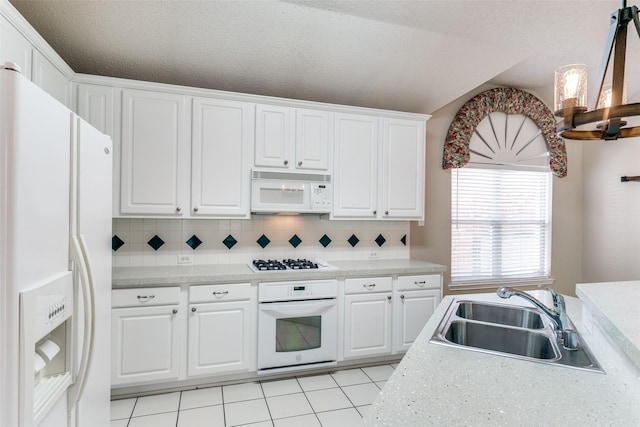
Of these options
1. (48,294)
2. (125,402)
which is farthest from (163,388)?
(48,294)

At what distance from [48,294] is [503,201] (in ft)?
13.9

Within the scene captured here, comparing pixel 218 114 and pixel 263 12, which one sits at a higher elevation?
pixel 263 12

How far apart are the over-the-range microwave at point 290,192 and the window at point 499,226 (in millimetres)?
1665

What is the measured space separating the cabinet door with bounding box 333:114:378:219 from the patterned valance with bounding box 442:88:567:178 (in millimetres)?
1041

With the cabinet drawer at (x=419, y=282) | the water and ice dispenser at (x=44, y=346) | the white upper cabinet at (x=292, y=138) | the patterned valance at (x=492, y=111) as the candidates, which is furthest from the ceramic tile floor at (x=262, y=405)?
the patterned valance at (x=492, y=111)

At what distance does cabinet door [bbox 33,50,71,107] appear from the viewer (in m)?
1.92

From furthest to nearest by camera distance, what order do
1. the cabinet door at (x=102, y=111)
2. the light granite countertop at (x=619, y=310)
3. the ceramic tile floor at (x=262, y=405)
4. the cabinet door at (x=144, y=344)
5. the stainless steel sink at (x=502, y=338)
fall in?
the cabinet door at (x=102, y=111)
the cabinet door at (x=144, y=344)
the ceramic tile floor at (x=262, y=405)
the stainless steel sink at (x=502, y=338)
the light granite countertop at (x=619, y=310)

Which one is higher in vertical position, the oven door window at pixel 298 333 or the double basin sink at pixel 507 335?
the double basin sink at pixel 507 335

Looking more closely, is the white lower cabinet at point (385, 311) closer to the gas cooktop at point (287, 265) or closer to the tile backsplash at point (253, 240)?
the gas cooktop at point (287, 265)

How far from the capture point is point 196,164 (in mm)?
2678

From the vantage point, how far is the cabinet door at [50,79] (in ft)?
6.30

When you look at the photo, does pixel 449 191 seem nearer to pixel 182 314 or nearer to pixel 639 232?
pixel 639 232

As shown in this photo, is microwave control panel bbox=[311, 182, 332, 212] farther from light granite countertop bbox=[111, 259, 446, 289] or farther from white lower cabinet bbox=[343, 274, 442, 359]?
white lower cabinet bbox=[343, 274, 442, 359]

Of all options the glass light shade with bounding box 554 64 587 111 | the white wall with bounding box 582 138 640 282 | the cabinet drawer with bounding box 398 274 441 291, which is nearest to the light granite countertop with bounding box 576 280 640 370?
the glass light shade with bounding box 554 64 587 111
